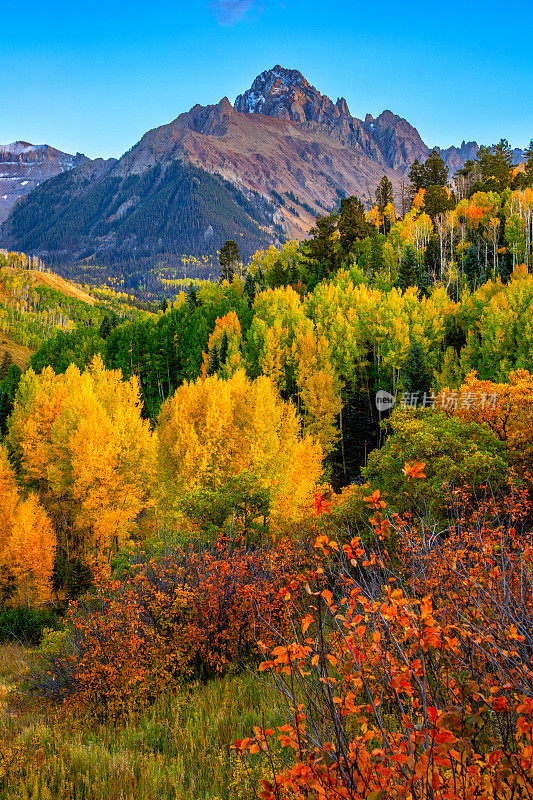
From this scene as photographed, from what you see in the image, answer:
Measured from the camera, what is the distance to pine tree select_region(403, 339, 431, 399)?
39438 millimetres

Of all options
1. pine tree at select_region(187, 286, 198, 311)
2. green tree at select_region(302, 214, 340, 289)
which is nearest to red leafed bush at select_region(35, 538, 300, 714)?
green tree at select_region(302, 214, 340, 289)

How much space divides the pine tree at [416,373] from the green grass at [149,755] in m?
34.4

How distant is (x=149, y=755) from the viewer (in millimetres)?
6031

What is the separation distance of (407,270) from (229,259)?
33400mm

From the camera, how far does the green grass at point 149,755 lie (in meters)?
5.22

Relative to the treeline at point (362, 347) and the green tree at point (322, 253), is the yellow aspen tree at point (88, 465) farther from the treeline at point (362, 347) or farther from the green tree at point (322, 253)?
the green tree at point (322, 253)

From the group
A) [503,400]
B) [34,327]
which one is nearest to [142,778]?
[503,400]

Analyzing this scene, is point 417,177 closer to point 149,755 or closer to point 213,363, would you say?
point 213,363

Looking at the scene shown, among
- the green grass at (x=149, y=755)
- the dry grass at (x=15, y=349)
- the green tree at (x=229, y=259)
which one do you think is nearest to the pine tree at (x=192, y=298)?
the green tree at (x=229, y=259)

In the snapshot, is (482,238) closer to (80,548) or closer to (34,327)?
(80,548)

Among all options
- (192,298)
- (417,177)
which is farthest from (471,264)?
(192,298)

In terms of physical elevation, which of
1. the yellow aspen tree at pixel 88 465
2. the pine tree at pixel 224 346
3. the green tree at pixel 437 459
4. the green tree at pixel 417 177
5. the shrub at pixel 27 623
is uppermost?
the green tree at pixel 417 177

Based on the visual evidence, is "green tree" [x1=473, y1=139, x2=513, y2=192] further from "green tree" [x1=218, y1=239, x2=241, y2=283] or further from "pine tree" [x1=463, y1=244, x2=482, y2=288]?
"green tree" [x1=218, y1=239, x2=241, y2=283]

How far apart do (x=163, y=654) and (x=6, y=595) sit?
26.4 meters
